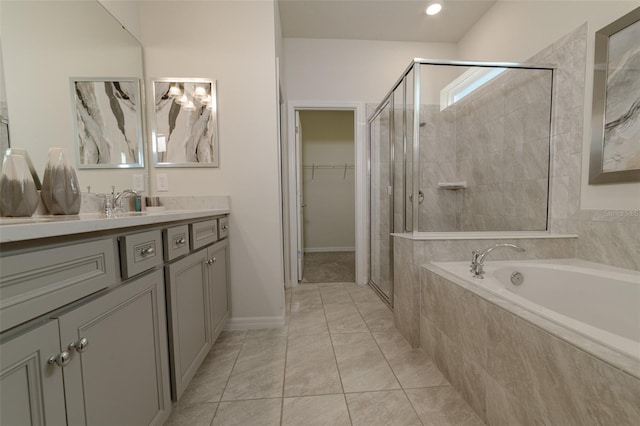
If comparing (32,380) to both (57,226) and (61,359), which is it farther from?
(57,226)

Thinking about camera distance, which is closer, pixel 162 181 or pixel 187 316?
pixel 187 316

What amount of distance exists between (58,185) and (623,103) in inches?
108

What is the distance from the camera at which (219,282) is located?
4.99 feet

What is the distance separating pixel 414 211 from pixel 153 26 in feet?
7.30

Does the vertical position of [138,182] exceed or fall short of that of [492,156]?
it falls short

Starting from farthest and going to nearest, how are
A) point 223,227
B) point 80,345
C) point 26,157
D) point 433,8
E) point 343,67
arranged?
point 343,67 < point 433,8 < point 223,227 < point 26,157 < point 80,345

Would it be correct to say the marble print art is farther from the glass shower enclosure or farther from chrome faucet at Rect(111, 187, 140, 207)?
chrome faucet at Rect(111, 187, 140, 207)

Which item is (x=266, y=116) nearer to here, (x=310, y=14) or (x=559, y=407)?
(x=310, y=14)

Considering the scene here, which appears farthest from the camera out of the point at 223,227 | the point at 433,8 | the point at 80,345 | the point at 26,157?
the point at 433,8

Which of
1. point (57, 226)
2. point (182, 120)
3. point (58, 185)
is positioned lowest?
point (57, 226)

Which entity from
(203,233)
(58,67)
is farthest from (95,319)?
(58,67)

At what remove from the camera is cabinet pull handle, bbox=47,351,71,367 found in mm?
497

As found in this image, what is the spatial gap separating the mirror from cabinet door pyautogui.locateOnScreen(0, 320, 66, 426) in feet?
2.89

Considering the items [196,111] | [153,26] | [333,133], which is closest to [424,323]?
[196,111]
